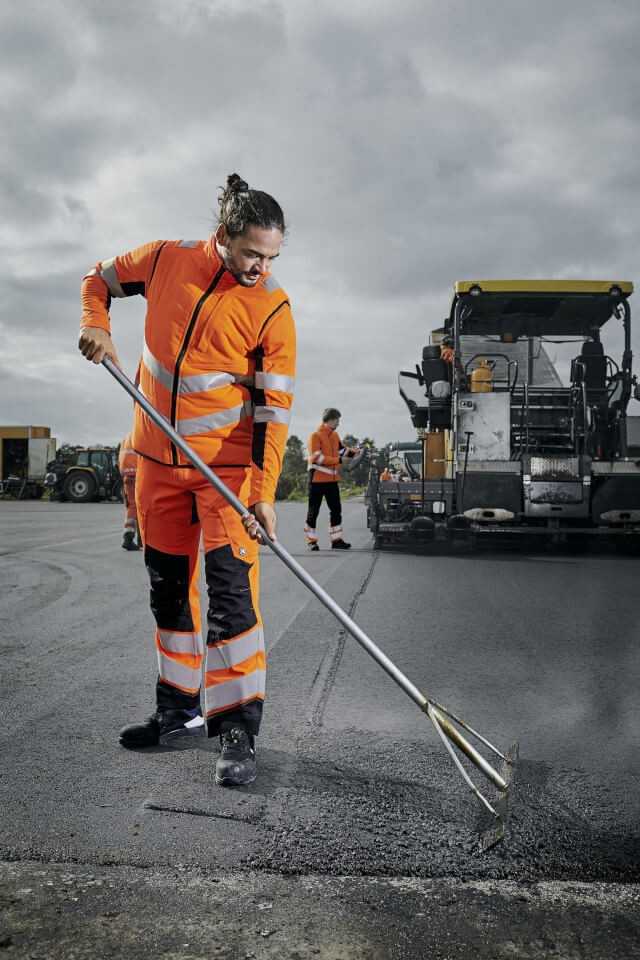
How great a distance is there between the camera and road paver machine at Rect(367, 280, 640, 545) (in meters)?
11.0

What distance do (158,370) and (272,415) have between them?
0.44 meters

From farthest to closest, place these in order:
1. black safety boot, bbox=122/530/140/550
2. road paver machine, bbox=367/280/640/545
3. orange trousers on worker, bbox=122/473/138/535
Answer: black safety boot, bbox=122/530/140/550 → road paver machine, bbox=367/280/640/545 → orange trousers on worker, bbox=122/473/138/535

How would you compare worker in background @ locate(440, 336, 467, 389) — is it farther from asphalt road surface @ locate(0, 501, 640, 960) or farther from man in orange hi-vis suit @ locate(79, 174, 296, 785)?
man in orange hi-vis suit @ locate(79, 174, 296, 785)

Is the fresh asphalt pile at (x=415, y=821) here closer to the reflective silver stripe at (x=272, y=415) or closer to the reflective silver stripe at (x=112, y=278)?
the reflective silver stripe at (x=272, y=415)

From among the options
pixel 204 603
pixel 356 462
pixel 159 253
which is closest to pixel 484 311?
pixel 356 462

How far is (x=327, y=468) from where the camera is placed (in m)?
12.6

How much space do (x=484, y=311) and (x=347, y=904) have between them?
10088 millimetres

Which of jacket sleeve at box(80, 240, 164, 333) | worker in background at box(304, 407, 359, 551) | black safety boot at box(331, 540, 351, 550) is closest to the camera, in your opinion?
jacket sleeve at box(80, 240, 164, 333)

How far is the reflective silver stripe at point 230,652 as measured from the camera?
10.7 feet

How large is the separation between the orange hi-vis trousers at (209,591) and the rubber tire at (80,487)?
998 inches

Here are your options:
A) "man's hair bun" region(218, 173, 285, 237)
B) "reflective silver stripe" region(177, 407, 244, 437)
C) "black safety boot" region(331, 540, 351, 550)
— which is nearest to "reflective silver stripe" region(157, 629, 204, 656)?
"reflective silver stripe" region(177, 407, 244, 437)

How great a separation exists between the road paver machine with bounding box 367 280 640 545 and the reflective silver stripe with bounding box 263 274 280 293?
25.6 ft

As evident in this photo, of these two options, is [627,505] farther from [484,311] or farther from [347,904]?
[347,904]

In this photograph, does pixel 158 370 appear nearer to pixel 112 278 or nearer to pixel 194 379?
pixel 194 379
